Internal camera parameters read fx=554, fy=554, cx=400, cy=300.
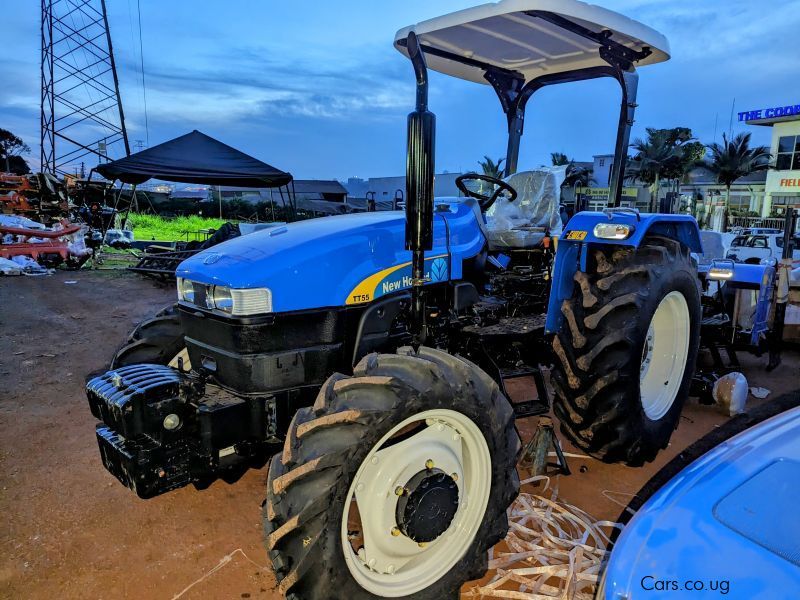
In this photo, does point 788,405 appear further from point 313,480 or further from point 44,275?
point 44,275

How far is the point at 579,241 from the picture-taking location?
10.4ft

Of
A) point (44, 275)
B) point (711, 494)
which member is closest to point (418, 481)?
point (711, 494)

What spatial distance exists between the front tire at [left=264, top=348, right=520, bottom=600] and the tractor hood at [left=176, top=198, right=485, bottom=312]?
0.46 metres

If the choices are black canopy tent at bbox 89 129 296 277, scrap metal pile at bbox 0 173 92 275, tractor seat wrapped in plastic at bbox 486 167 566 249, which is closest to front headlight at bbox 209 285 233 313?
tractor seat wrapped in plastic at bbox 486 167 566 249

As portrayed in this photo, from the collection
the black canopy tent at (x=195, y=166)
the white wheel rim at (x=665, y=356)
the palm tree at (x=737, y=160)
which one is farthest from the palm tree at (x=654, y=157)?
the white wheel rim at (x=665, y=356)

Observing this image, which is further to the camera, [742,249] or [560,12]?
[742,249]

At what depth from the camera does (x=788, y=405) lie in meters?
4.61

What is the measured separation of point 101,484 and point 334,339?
6.03 feet

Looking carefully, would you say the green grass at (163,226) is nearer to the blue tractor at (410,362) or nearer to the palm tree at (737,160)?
the blue tractor at (410,362)

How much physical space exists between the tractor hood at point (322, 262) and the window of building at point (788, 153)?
31832 millimetres

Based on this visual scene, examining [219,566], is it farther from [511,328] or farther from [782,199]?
[782,199]

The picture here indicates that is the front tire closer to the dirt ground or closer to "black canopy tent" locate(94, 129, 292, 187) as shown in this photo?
the dirt ground

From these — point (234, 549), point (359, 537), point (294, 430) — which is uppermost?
point (294, 430)

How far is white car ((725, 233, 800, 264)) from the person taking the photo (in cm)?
1180
